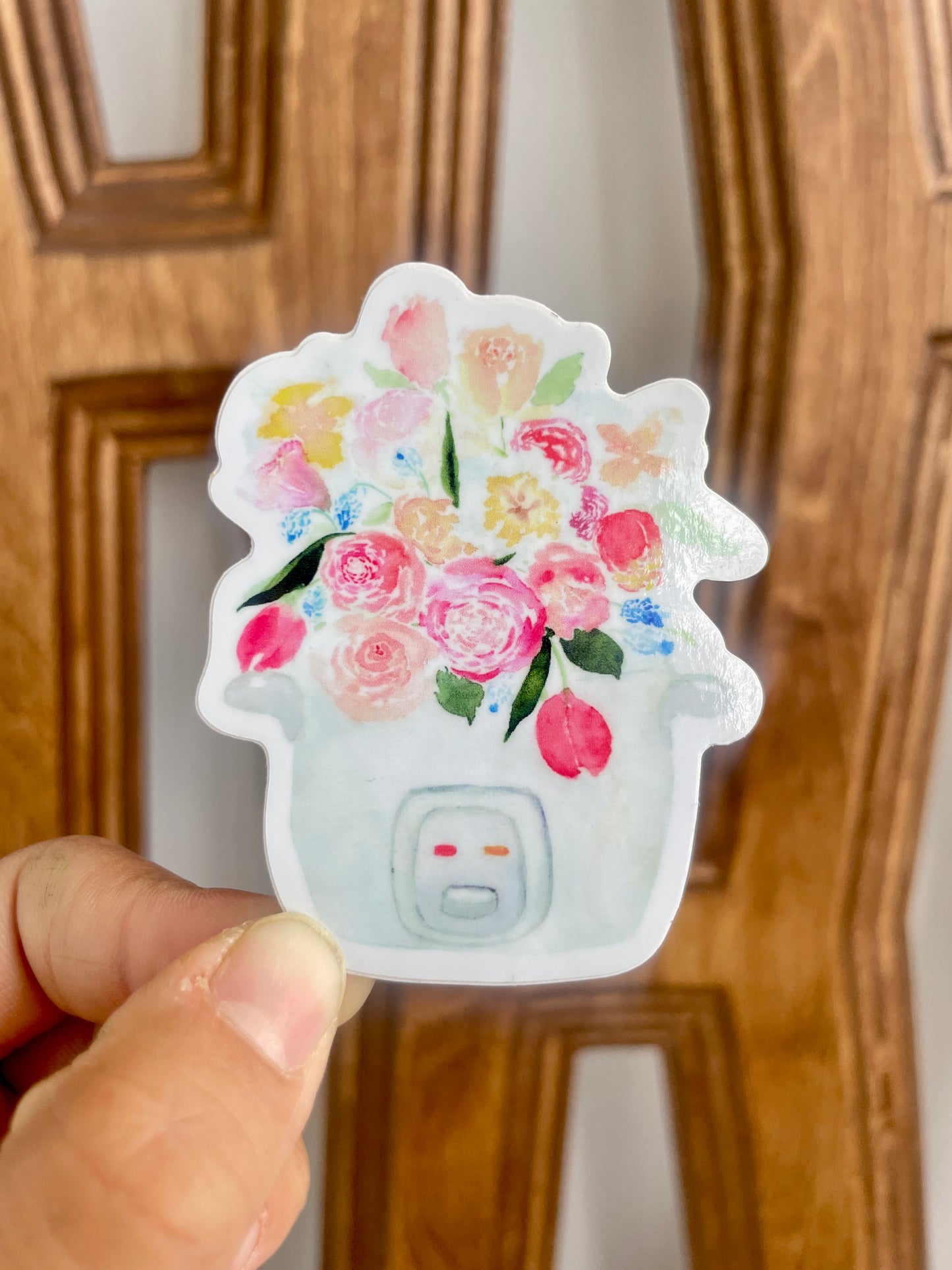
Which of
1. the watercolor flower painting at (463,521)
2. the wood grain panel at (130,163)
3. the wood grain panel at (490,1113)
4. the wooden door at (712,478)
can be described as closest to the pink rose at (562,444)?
the watercolor flower painting at (463,521)

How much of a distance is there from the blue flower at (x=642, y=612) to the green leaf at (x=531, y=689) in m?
0.04

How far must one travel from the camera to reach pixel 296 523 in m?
0.41

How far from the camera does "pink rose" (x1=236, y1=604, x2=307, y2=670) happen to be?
400 mm

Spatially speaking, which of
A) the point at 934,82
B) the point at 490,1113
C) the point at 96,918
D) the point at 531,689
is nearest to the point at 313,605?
the point at 531,689

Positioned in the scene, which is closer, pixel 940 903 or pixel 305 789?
pixel 305 789

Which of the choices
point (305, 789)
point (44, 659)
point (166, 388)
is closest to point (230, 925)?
point (305, 789)

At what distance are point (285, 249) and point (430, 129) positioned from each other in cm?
10

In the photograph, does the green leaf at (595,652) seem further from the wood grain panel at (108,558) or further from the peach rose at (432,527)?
the wood grain panel at (108,558)

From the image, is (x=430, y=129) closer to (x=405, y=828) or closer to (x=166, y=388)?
(x=166, y=388)

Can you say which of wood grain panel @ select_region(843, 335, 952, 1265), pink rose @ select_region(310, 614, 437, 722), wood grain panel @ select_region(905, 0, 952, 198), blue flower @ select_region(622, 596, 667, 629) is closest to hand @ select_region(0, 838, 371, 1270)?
pink rose @ select_region(310, 614, 437, 722)

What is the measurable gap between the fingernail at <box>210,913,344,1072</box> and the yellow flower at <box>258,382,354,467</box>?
0.23m

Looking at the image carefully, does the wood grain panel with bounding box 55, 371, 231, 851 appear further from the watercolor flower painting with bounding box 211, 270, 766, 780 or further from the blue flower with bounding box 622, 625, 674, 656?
the blue flower with bounding box 622, 625, 674, 656

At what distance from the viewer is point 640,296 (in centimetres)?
48

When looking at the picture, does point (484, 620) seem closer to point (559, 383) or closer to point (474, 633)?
point (474, 633)
